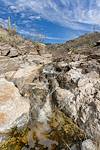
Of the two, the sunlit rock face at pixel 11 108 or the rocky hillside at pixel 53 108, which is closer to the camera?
the rocky hillside at pixel 53 108

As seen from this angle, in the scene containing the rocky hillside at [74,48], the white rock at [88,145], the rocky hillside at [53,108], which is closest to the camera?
the white rock at [88,145]

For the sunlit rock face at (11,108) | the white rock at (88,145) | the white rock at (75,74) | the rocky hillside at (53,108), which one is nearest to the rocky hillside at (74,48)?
the white rock at (75,74)

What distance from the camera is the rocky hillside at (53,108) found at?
10656 mm

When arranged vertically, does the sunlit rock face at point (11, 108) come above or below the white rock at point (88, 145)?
above

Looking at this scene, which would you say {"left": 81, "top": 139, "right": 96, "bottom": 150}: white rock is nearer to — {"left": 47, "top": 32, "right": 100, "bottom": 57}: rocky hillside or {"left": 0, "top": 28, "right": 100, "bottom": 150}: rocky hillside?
{"left": 0, "top": 28, "right": 100, "bottom": 150}: rocky hillside

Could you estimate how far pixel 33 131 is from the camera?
1193 cm

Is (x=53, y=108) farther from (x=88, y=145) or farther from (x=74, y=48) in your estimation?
(x=74, y=48)

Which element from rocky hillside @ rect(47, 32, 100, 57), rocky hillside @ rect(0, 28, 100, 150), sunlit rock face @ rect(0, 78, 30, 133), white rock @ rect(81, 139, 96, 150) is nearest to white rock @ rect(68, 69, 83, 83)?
rocky hillside @ rect(0, 28, 100, 150)

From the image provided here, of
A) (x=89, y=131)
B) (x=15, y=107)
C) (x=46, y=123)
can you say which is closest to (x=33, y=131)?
(x=46, y=123)

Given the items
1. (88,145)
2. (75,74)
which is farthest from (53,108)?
(88,145)

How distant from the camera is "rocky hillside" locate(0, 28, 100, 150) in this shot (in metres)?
10.7

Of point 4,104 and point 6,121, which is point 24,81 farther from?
point 6,121

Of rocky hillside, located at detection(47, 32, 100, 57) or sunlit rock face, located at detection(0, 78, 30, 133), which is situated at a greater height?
rocky hillside, located at detection(47, 32, 100, 57)

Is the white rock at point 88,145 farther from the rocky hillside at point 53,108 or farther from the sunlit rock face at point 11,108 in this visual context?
the sunlit rock face at point 11,108
